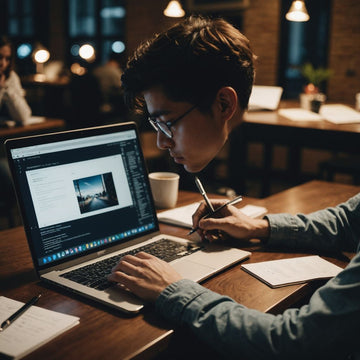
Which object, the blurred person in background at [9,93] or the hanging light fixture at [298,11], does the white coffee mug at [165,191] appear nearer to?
the hanging light fixture at [298,11]

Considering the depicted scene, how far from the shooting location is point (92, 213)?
1224mm

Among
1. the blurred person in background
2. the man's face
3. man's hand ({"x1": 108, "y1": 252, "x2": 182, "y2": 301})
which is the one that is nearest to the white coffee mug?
the man's face

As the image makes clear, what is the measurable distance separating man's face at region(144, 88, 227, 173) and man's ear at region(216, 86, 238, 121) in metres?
0.02

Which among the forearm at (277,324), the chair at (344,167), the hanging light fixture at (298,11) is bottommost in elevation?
the chair at (344,167)

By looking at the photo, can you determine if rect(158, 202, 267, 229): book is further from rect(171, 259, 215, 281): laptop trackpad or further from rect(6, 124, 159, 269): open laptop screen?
rect(171, 259, 215, 281): laptop trackpad

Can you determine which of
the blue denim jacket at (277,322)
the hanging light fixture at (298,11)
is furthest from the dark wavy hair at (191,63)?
the hanging light fixture at (298,11)

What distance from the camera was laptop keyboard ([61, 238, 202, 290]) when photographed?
106cm

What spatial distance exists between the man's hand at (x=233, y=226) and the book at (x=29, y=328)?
0.53m

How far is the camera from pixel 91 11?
851 centimetres

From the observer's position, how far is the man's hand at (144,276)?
972 millimetres

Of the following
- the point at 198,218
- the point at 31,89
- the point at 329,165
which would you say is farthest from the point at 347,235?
the point at 31,89

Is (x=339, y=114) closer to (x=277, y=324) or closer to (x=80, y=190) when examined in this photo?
(x=80, y=190)

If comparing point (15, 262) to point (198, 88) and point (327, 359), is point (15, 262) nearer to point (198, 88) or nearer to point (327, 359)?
point (198, 88)

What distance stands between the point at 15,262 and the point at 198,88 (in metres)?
0.66
